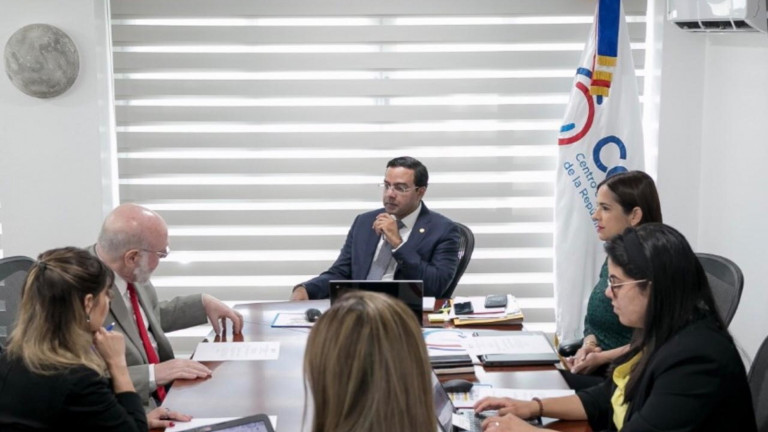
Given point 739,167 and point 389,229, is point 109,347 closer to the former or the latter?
point 389,229

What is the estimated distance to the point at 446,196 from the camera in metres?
4.89

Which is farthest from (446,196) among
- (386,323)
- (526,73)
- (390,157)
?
(386,323)

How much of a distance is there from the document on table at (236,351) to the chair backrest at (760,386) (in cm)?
151

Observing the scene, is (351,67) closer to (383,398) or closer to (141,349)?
(141,349)

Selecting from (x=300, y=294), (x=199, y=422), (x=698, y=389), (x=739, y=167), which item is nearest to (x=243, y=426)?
(x=199, y=422)

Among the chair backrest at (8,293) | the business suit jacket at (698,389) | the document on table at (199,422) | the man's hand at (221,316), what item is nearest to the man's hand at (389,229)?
the man's hand at (221,316)

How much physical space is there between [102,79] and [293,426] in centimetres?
290

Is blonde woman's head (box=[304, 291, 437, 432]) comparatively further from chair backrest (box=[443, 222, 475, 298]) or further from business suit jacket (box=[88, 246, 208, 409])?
chair backrest (box=[443, 222, 475, 298])

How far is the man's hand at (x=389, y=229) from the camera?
4012mm

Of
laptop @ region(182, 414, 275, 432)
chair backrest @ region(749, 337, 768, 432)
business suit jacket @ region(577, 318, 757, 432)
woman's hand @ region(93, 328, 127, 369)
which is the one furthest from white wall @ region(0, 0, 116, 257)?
chair backrest @ region(749, 337, 768, 432)

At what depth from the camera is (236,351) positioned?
10.1 ft

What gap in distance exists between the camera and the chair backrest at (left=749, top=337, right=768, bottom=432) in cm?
223

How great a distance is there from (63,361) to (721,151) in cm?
338

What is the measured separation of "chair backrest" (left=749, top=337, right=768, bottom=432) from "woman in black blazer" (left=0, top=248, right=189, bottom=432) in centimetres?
160
